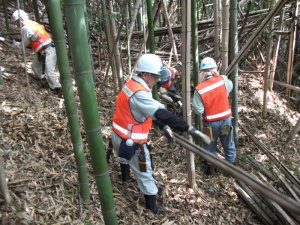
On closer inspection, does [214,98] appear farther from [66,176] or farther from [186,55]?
[66,176]

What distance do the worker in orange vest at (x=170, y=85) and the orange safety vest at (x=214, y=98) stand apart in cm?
70

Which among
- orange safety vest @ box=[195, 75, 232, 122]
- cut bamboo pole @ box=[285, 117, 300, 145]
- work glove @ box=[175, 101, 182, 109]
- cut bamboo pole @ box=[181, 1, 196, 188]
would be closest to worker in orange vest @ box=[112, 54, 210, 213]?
cut bamboo pole @ box=[181, 1, 196, 188]

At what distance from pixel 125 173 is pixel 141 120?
36.4 inches

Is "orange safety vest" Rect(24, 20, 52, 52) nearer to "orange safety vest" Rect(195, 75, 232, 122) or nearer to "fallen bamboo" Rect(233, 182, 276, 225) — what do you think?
"orange safety vest" Rect(195, 75, 232, 122)

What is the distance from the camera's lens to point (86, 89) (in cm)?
162

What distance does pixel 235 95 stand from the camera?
4426 mm

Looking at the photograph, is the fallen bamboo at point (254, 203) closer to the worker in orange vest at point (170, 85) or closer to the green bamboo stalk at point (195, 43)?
the green bamboo stalk at point (195, 43)

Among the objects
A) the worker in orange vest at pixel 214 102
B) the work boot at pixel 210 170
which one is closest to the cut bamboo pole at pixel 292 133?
the worker in orange vest at pixel 214 102

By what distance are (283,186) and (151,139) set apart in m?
2.08

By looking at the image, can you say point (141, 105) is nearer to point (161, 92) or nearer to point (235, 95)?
point (235, 95)

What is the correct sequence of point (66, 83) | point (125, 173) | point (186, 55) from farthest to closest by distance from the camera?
1. point (125, 173)
2. point (186, 55)
3. point (66, 83)

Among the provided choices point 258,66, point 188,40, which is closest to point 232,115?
point 188,40

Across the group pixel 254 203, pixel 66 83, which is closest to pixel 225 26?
pixel 66 83

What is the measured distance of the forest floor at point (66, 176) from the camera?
2838 millimetres
